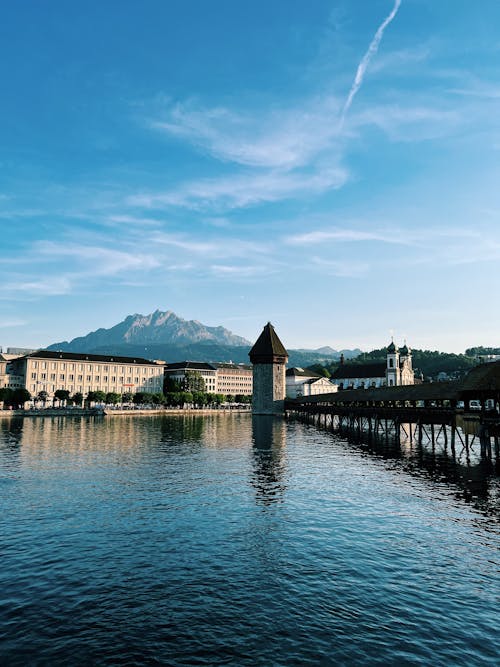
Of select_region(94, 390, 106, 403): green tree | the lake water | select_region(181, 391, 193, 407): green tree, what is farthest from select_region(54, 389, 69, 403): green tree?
the lake water

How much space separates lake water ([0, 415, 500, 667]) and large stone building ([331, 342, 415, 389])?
12571 centimetres

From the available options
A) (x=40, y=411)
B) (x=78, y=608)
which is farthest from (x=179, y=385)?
(x=78, y=608)

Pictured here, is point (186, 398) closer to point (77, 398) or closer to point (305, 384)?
point (77, 398)

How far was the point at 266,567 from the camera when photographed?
16.3m

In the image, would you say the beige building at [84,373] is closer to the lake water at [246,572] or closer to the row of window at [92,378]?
the row of window at [92,378]

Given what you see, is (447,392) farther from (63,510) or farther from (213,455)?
(63,510)

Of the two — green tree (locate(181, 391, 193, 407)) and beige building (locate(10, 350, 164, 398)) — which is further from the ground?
beige building (locate(10, 350, 164, 398))

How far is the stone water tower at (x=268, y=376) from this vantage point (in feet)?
420

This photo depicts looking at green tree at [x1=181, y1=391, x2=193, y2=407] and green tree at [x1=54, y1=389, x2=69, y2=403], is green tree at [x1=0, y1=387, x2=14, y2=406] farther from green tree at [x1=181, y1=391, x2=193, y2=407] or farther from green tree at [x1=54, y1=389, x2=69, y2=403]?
green tree at [x1=181, y1=391, x2=193, y2=407]

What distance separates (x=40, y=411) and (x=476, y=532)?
10602 cm

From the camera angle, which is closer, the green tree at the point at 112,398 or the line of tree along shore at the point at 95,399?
the line of tree along shore at the point at 95,399

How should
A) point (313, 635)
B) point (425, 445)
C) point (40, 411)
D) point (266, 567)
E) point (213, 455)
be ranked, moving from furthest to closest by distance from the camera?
point (40, 411)
point (425, 445)
point (213, 455)
point (266, 567)
point (313, 635)

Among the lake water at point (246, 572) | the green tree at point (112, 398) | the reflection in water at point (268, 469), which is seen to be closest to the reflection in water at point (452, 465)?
the lake water at point (246, 572)

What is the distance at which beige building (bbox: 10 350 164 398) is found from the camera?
442 ft
